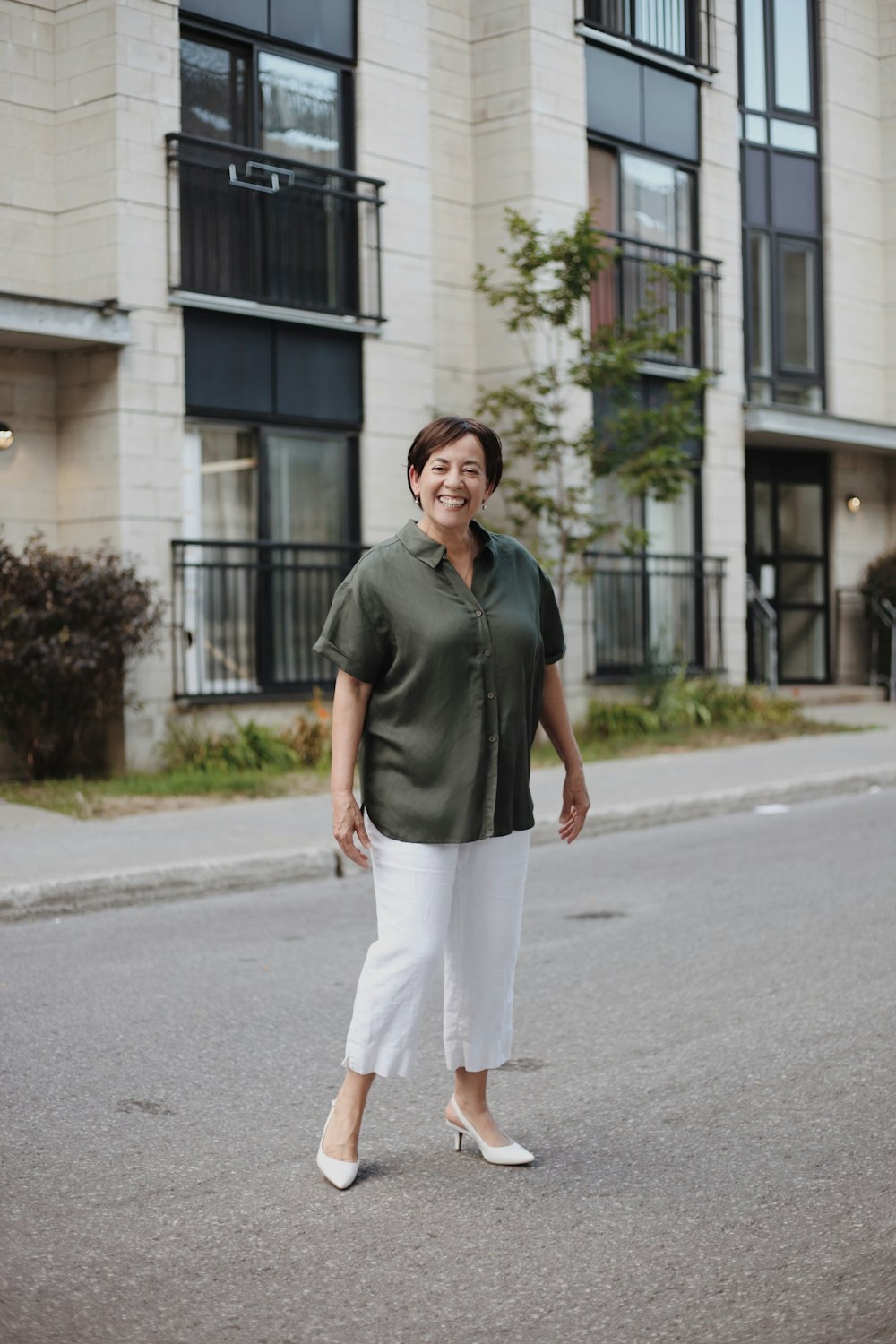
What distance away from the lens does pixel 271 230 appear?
14891 mm

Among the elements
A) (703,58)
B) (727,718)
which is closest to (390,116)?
(703,58)

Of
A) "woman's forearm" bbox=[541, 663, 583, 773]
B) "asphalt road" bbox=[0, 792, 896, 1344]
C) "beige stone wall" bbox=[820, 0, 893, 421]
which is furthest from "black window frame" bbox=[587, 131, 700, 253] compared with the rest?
"woman's forearm" bbox=[541, 663, 583, 773]

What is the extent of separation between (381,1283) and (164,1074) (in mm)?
1972

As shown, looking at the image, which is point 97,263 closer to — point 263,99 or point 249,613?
point 263,99

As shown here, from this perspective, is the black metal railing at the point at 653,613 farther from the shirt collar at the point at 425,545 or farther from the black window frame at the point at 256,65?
the shirt collar at the point at 425,545

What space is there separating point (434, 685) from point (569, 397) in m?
13.4

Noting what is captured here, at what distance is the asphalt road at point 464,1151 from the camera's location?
3.52 m

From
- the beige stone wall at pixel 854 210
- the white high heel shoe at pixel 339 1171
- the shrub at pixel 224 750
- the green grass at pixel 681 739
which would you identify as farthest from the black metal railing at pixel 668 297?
the white high heel shoe at pixel 339 1171

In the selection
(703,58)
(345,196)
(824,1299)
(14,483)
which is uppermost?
(703,58)

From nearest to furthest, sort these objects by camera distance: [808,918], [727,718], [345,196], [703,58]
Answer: [808,918], [345,196], [727,718], [703,58]

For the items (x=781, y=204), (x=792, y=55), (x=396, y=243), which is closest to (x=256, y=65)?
(x=396, y=243)

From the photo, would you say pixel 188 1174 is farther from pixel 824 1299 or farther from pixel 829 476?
pixel 829 476

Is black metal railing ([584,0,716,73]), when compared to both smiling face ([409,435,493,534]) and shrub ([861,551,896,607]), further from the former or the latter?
smiling face ([409,435,493,534])

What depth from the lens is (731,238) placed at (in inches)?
782
